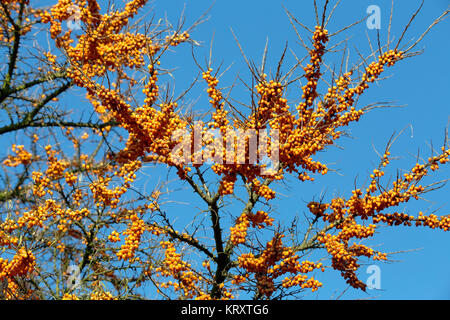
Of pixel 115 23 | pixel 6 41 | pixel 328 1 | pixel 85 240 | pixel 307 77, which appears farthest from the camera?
pixel 6 41

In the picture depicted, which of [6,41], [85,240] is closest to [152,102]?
[85,240]

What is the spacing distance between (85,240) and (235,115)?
5201mm

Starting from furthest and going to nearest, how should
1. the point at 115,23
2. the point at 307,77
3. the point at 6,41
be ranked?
1. the point at 6,41
2. the point at 115,23
3. the point at 307,77

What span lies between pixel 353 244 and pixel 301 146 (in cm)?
182

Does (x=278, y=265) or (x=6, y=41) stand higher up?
(x=6, y=41)

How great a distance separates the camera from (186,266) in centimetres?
654

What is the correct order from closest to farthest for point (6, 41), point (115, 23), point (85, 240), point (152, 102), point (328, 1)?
point (328, 1) < point (152, 102) < point (85, 240) < point (115, 23) < point (6, 41)

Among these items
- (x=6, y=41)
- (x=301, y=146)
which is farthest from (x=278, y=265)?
(x=6, y=41)

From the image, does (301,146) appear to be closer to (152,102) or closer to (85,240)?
(152,102)

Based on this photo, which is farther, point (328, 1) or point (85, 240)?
point (85, 240)
